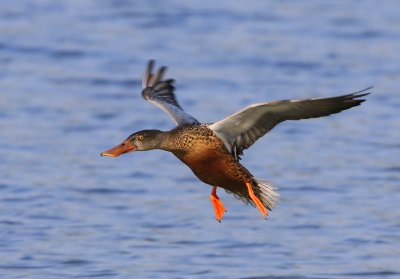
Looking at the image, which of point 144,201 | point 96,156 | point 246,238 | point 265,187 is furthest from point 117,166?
point 265,187

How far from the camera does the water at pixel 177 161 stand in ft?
38.3

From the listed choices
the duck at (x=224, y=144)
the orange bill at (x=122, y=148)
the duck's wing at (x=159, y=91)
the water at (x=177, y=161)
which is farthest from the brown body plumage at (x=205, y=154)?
the water at (x=177, y=161)

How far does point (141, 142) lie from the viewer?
10.1 m

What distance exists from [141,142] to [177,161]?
4354 millimetres

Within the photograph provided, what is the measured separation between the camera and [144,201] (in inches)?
518

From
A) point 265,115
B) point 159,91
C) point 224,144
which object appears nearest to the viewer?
point 265,115

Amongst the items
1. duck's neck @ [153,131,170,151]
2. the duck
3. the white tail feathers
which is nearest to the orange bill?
the duck

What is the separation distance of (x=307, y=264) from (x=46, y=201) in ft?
9.84

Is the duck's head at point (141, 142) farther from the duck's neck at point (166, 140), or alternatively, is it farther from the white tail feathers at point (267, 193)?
the white tail feathers at point (267, 193)

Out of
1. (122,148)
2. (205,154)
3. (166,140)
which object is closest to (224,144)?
(205,154)

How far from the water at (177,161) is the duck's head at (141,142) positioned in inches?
Answer: 55.2

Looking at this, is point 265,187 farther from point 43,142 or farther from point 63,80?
point 63,80

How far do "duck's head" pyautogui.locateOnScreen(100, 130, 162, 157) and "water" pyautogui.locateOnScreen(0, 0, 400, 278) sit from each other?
140cm

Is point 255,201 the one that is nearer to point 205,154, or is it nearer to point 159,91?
point 205,154
